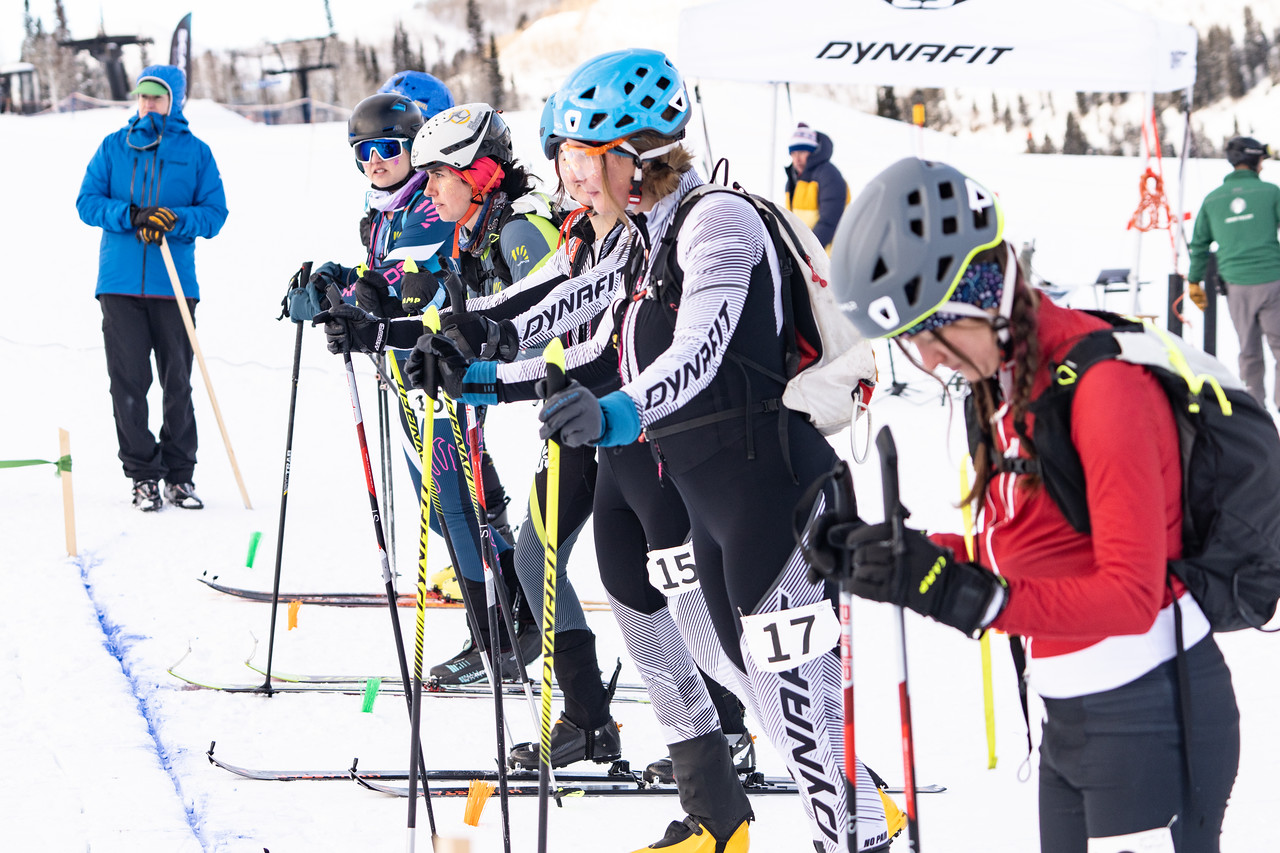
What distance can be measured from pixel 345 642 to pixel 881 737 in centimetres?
237

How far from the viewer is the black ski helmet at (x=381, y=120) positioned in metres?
4.46

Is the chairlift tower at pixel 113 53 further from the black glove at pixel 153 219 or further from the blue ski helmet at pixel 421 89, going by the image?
the blue ski helmet at pixel 421 89

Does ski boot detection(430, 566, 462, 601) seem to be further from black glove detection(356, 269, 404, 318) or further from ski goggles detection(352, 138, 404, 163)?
ski goggles detection(352, 138, 404, 163)

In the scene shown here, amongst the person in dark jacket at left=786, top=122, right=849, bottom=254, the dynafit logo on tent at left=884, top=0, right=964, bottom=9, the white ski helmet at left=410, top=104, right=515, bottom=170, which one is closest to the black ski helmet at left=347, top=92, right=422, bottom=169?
the white ski helmet at left=410, top=104, right=515, bottom=170

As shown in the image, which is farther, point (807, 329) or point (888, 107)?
point (888, 107)

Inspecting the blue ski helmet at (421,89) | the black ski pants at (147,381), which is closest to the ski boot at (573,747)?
the blue ski helmet at (421,89)

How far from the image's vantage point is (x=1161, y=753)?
1.73 m

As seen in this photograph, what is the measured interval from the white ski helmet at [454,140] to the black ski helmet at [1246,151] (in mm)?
6648

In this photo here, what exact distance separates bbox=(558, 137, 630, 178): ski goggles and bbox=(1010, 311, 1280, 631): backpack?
135cm

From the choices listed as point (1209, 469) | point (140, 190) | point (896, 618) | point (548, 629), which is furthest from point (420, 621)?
point (140, 190)

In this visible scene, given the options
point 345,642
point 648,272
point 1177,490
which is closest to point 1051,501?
point 1177,490

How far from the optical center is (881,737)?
387 cm

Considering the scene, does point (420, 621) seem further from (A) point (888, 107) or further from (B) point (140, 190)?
(A) point (888, 107)

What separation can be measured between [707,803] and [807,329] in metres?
1.26
